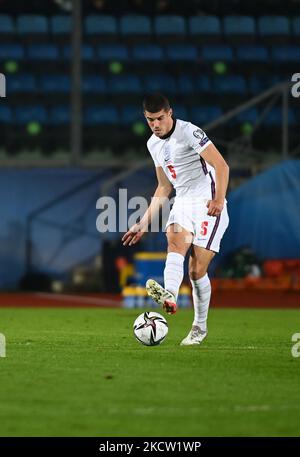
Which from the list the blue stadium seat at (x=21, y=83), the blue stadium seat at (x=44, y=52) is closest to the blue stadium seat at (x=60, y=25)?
the blue stadium seat at (x=44, y=52)

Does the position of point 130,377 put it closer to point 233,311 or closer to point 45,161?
point 233,311

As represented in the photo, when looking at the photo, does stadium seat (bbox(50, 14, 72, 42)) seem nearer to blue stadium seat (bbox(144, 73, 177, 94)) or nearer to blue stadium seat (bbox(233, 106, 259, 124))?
blue stadium seat (bbox(144, 73, 177, 94))

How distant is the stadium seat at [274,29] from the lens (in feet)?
99.0

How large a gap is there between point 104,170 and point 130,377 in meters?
19.7

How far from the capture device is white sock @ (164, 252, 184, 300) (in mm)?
9266

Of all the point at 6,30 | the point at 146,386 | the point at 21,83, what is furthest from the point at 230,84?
the point at 146,386

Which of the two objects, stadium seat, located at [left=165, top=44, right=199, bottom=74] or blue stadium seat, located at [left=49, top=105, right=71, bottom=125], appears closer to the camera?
blue stadium seat, located at [left=49, top=105, right=71, bottom=125]

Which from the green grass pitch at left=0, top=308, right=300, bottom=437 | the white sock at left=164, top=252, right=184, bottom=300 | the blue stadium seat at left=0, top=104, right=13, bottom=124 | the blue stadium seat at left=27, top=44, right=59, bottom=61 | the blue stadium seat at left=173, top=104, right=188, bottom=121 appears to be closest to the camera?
the green grass pitch at left=0, top=308, right=300, bottom=437

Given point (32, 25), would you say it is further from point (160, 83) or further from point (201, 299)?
point (201, 299)

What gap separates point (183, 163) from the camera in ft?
31.8

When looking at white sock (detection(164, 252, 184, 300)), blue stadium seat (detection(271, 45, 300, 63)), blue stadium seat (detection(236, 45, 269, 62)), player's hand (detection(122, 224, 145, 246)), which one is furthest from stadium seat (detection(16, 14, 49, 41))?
white sock (detection(164, 252, 184, 300))

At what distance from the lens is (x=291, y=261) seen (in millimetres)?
23703

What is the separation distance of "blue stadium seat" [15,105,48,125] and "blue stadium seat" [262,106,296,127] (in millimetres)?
5418

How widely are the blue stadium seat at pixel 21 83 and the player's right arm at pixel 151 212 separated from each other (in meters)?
19.1
